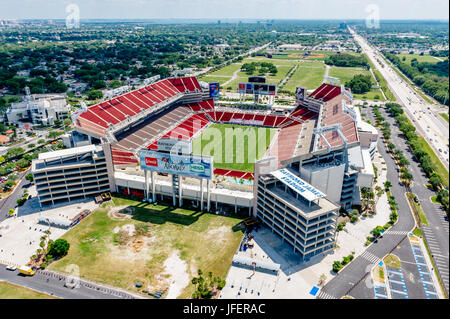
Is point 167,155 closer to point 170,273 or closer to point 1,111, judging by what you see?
point 170,273

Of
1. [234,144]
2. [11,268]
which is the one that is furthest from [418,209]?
[11,268]

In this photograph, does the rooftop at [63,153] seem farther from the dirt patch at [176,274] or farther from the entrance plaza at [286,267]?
the entrance plaza at [286,267]

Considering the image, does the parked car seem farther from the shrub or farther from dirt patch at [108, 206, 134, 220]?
the shrub

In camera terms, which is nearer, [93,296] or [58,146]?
[93,296]

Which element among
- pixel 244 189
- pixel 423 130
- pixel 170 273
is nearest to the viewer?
pixel 170 273

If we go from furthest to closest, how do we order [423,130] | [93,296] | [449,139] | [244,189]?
[423,130] → [244,189] → [93,296] → [449,139]

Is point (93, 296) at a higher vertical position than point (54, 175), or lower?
lower

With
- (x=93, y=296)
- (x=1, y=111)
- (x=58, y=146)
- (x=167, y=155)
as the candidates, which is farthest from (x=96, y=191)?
(x=1, y=111)

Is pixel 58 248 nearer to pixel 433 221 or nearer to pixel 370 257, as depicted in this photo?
pixel 370 257
